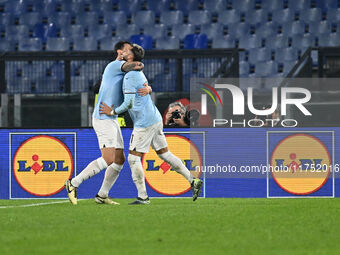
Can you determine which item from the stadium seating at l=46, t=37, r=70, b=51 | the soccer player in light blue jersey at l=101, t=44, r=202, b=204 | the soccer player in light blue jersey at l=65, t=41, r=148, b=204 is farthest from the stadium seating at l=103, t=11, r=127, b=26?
the soccer player in light blue jersey at l=101, t=44, r=202, b=204

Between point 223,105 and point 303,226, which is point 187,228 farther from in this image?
point 223,105

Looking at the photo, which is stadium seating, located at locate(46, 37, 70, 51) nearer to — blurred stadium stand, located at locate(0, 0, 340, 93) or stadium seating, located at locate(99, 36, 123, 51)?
blurred stadium stand, located at locate(0, 0, 340, 93)

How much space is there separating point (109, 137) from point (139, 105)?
512 mm

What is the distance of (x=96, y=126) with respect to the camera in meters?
9.09

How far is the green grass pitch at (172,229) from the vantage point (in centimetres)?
499

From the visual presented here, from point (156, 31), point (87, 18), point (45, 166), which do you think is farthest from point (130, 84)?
point (87, 18)

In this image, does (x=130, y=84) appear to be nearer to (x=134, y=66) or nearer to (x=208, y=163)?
(x=134, y=66)

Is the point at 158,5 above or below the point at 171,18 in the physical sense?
above

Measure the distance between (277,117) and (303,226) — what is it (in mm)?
5688

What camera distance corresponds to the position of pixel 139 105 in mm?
8891

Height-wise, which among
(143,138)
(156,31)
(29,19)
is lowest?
(143,138)

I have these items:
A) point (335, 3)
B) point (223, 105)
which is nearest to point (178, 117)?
point (223, 105)

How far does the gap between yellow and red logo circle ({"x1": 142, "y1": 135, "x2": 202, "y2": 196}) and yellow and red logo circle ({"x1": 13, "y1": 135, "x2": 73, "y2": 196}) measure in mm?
1127

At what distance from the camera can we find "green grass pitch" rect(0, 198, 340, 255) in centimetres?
499
